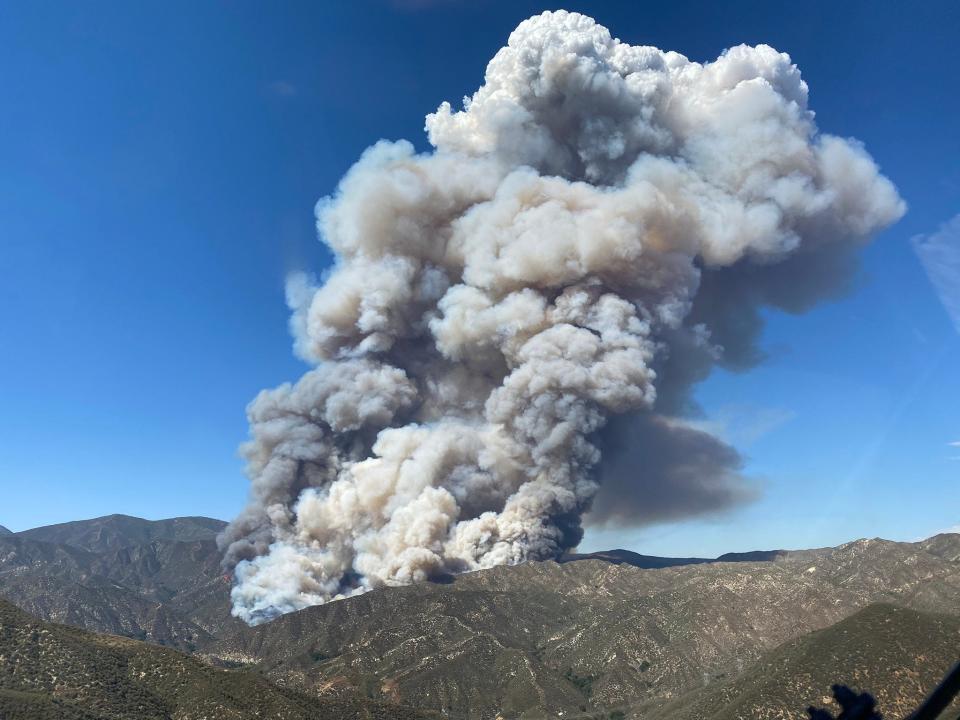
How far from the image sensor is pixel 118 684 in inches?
3125

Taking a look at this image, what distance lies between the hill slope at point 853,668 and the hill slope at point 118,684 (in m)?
45.7

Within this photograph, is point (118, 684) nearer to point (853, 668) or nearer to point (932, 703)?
point (853, 668)

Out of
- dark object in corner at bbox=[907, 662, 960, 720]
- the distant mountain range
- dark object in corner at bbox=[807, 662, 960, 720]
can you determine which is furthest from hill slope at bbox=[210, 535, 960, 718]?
dark object in corner at bbox=[907, 662, 960, 720]

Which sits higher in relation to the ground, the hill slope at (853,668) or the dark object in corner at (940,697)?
the dark object in corner at (940,697)

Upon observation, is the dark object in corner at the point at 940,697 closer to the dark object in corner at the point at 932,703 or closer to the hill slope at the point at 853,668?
the dark object in corner at the point at 932,703

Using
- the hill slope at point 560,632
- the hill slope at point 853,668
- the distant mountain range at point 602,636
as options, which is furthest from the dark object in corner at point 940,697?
the hill slope at point 560,632

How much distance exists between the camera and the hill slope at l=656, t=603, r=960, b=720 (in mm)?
85125

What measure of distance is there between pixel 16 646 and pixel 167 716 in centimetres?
1839

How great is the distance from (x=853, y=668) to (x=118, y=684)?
82.0 m

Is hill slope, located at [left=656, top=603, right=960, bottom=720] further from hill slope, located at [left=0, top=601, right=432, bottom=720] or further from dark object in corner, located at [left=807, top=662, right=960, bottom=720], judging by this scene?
dark object in corner, located at [left=807, top=662, right=960, bottom=720]

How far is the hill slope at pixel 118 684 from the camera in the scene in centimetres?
7281

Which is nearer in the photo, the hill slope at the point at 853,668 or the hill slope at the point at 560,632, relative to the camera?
the hill slope at the point at 853,668

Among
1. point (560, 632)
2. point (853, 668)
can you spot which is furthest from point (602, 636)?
point (853, 668)

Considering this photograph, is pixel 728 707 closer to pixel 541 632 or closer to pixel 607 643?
pixel 607 643
